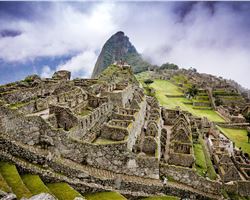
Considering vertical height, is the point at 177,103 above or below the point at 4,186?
above

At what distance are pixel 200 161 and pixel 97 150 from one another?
618 inches

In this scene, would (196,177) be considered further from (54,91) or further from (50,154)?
(54,91)

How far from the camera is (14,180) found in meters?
14.0

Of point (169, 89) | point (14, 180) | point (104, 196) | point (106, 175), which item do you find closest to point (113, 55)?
point (169, 89)

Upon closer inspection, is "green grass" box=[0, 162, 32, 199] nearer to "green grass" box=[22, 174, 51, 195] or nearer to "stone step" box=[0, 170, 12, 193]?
"stone step" box=[0, 170, 12, 193]

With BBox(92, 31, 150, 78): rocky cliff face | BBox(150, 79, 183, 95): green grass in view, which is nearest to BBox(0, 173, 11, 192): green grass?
BBox(150, 79, 183, 95): green grass

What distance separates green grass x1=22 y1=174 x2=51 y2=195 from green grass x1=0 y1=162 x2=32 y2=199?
639mm

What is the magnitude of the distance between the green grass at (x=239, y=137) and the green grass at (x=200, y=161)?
17.9 metres

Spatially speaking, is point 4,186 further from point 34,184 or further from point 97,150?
point 97,150

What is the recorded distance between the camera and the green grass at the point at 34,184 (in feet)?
46.6

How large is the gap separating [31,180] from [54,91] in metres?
21.2

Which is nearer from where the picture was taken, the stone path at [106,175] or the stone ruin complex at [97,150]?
the stone ruin complex at [97,150]

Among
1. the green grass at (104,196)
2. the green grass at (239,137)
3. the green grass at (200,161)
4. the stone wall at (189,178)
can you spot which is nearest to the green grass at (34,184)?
the green grass at (104,196)

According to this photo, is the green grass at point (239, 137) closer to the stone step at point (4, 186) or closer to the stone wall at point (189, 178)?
the stone wall at point (189, 178)
